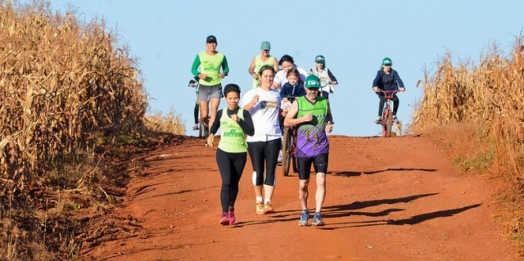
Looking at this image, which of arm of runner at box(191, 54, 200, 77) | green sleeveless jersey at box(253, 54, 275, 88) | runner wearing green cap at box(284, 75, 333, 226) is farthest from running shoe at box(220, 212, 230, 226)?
arm of runner at box(191, 54, 200, 77)

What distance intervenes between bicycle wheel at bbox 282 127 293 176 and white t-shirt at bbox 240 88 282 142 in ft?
8.51

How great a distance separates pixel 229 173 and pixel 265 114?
111 cm

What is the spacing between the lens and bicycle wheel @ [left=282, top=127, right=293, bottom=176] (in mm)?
17656

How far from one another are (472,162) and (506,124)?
109 inches

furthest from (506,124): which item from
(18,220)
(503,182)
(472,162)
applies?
(18,220)

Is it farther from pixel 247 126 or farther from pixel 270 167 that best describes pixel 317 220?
pixel 247 126

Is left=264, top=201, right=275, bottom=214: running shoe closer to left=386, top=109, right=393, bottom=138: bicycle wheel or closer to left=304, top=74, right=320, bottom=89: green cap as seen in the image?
left=304, top=74, right=320, bottom=89: green cap

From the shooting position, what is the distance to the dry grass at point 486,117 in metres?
16.2

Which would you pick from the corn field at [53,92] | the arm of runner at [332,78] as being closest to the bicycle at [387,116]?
the arm of runner at [332,78]

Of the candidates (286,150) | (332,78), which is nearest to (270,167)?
(286,150)

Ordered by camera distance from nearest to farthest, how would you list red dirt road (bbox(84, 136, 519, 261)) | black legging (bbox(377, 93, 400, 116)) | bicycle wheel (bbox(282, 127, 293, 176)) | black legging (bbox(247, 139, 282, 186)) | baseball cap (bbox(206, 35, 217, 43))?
red dirt road (bbox(84, 136, 519, 261)), black legging (bbox(247, 139, 282, 186)), bicycle wheel (bbox(282, 127, 293, 176)), baseball cap (bbox(206, 35, 217, 43)), black legging (bbox(377, 93, 400, 116))

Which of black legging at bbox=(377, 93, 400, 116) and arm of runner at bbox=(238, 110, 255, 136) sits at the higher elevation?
black legging at bbox=(377, 93, 400, 116)

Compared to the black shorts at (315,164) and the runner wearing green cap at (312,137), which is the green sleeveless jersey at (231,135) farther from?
the black shorts at (315,164)

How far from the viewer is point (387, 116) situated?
82.8ft
